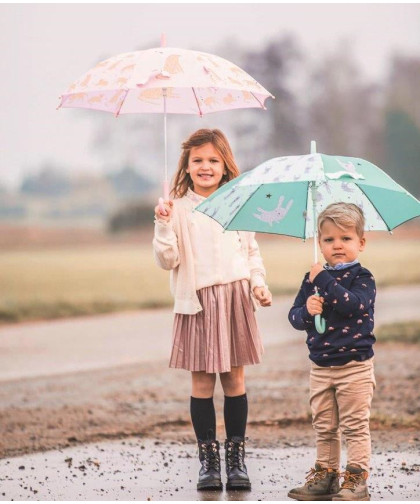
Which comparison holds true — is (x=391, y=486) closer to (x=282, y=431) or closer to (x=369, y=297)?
(x=369, y=297)

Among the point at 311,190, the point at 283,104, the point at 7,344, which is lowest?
the point at 7,344

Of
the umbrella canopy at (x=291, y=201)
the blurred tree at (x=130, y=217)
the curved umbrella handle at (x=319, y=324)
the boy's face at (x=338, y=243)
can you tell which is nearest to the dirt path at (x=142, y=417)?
the curved umbrella handle at (x=319, y=324)

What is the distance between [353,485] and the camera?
4.02 m

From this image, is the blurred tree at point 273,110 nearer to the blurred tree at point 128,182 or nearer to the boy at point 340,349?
the blurred tree at point 128,182

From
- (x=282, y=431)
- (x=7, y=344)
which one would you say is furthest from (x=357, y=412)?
(x=7, y=344)

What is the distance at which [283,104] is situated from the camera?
14.1 metres

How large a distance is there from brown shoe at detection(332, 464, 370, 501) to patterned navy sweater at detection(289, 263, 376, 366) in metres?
0.43

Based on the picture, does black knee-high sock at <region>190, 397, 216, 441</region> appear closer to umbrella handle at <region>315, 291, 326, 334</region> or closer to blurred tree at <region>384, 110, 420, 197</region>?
umbrella handle at <region>315, 291, 326, 334</region>

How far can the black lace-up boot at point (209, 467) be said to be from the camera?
4.36 m

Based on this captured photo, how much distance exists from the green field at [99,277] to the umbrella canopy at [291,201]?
8244 millimetres

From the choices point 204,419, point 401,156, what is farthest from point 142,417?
point 401,156

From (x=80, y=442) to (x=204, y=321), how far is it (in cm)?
140

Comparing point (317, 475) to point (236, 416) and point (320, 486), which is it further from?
point (236, 416)

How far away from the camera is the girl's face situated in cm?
454
